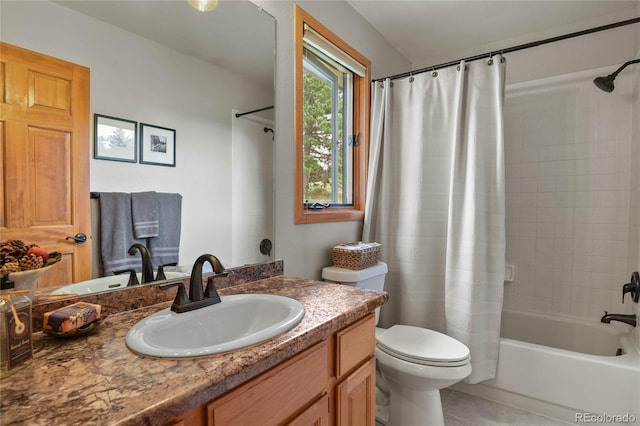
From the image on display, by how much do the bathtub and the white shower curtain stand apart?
0.14 meters

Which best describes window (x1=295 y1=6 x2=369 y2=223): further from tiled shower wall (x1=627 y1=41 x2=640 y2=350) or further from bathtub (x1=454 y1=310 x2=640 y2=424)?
tiled shower wall (x1=627 y1=41 x2=640 y2=350)

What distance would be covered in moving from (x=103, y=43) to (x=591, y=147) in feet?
9.31

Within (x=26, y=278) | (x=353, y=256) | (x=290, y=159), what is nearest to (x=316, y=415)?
(x=26, y=278)

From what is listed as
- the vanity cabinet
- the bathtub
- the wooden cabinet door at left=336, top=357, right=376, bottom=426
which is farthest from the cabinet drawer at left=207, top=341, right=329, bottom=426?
the bathtub

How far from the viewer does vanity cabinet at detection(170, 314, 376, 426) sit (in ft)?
2.10

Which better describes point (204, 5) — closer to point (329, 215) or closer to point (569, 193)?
point (329, 215)

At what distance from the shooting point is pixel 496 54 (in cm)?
179

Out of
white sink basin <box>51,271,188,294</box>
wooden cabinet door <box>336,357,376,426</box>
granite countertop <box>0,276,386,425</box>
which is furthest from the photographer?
wooden cabinet door <box>336,357,376,426</box>

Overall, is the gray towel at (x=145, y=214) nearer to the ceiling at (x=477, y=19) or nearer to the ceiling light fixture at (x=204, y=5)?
the ceiling light fixture at (x=204, y=5)

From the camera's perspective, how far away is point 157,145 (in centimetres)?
107

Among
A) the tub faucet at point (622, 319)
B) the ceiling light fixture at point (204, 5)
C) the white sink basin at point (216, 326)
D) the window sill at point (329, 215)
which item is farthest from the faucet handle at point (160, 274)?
the tub faucet at point (622, 319)

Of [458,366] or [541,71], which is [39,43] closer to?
[458,366]

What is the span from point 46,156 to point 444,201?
1898 millimetres

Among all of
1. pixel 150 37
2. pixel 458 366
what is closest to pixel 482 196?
pixel 458 366
